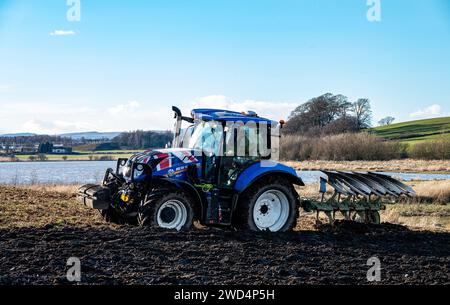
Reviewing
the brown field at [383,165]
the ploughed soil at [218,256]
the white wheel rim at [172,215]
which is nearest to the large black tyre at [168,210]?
the white wheel rim at [172,215]

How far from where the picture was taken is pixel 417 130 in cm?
7694

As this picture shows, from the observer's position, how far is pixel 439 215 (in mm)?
17031

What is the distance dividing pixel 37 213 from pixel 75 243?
18.9ft

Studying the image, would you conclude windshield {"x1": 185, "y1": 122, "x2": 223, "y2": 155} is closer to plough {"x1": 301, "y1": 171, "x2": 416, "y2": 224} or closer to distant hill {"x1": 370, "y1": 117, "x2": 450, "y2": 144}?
plough {"x1": 301, "y1": 171, "x2": 416, "y2": 224}

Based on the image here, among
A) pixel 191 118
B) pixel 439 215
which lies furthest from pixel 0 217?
pixel 439 215

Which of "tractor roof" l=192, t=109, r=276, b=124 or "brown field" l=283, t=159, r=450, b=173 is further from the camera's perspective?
"brown field" l=283, t=159, r=450, b=173

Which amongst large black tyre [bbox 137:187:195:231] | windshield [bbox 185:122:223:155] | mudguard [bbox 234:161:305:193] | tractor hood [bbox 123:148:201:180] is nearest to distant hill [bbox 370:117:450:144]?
mudguard [bbox 234:161:305:193]

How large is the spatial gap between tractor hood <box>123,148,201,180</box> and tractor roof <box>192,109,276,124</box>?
0.73 metres

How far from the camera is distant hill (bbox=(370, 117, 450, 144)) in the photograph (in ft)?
223

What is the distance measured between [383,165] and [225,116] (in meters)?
38.2

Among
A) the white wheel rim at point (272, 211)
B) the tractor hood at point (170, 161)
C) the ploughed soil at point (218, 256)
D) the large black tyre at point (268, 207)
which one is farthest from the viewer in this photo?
the white wheel rim at point (272, 211)

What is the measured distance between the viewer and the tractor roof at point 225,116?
10.6 meters

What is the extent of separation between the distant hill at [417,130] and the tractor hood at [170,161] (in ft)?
193

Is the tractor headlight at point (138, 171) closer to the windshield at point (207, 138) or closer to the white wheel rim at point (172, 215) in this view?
the white wheel rim at point (172, 215)
